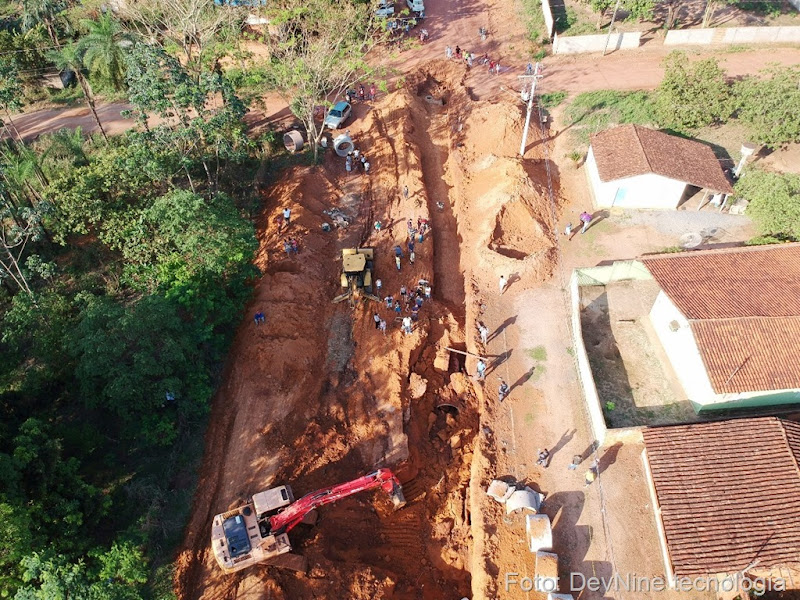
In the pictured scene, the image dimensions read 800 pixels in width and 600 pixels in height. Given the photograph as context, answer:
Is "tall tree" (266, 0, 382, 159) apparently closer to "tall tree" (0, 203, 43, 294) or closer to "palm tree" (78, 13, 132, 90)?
"palm tree" (78, 13, 132, 90)

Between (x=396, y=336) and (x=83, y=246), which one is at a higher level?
(x=83, y=246)

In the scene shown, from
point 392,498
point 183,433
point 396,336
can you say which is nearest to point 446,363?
point 396,336

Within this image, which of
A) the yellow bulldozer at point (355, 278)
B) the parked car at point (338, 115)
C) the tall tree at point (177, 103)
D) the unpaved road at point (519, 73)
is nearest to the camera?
the tall tree at point (177, 103)

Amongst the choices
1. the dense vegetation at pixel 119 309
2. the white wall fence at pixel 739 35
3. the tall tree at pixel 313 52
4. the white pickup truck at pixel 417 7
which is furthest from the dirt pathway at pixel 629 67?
the dense vegetation at pixel 119 309

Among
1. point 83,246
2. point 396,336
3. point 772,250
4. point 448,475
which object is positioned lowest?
point 448,475

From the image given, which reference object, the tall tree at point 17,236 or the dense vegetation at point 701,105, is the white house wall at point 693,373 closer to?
the dense vegetation at point 701,105

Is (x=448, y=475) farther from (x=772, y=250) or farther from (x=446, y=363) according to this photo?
(x=772, y=250)
